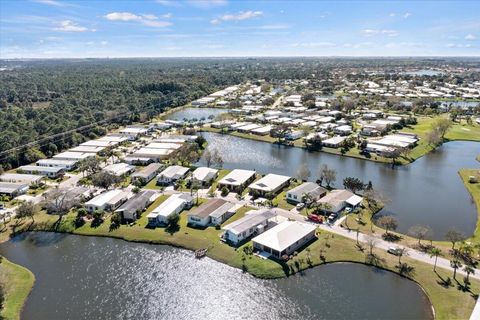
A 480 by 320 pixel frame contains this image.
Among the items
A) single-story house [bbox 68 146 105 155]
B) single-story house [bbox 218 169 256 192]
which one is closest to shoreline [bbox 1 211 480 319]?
single-story house [bbox 218 169 256 192]

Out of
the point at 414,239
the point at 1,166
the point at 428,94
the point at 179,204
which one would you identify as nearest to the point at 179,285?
the point at 179,204

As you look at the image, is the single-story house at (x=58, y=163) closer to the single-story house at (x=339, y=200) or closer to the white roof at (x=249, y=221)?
the white roof at (x=249, y=221)

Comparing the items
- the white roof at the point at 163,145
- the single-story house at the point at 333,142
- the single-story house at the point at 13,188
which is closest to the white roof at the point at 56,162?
the single-story house at the point at 13,188

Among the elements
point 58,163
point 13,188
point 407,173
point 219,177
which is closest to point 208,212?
point 219,177

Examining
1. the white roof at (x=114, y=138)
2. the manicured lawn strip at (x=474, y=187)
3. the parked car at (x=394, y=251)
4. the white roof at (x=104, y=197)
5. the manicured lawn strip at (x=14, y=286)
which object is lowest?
the manicured lawn strip at (x=14, y=286)

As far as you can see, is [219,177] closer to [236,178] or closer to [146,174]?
[236,178]
